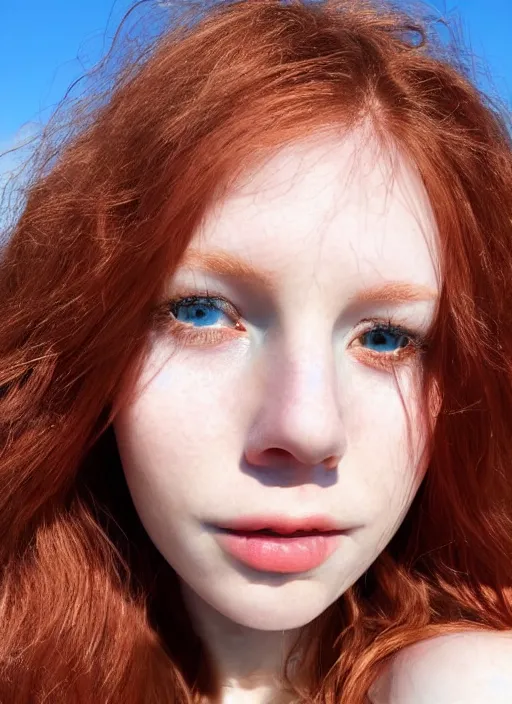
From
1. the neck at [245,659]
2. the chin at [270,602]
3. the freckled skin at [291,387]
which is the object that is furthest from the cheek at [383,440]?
the neck at [245,659]

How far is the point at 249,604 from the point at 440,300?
0.41m

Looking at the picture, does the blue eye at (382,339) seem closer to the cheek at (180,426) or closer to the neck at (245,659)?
the cheek at (180,426)

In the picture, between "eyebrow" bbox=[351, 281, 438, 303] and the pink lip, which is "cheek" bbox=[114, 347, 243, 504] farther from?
"eyebrow" bbox=[351, 281, 438, 303]

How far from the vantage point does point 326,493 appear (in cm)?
77

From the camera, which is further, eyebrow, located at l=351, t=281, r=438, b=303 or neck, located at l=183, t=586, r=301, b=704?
neck, located at l=183, t=586, r=301, b=704

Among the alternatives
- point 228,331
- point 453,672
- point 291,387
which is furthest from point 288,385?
point 453,672

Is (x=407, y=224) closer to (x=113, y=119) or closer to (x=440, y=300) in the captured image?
(x=440, y=300)

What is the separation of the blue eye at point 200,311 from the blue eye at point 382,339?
16 cm

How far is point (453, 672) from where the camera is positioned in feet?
2.58

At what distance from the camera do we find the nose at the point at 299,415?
719 millimetres

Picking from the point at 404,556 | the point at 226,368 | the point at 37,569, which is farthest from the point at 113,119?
the point at 404,556

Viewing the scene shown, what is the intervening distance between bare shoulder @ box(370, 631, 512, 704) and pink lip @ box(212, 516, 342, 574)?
7.2 inches

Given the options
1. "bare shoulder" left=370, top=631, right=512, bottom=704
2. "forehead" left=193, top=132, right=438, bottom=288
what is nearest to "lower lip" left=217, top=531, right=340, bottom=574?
"bare shoulder" left=370, top=631, right=512, bottom=704

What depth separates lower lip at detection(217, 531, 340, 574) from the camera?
0.78m
